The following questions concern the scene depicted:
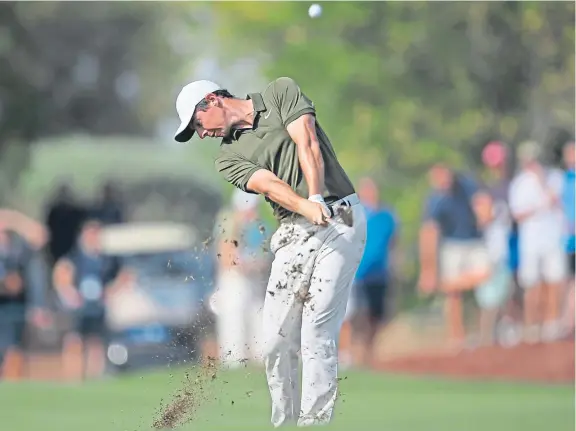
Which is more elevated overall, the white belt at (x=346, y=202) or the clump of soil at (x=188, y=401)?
the white belt at (x=346, y=202)

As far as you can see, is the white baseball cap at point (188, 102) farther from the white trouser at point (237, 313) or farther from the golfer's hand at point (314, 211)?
the white trouser at point (237, 313)

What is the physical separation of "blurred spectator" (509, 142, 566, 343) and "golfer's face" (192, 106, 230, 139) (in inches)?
349

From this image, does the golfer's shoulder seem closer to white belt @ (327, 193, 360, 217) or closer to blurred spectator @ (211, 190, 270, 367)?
white belt @ (327, 193, 360, 217)

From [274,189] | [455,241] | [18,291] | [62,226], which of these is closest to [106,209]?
[62,226]

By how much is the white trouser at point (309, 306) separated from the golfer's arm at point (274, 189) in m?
0.33

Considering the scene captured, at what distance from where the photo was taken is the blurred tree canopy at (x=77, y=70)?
90.6 ft

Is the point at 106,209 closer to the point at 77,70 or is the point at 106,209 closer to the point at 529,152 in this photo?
the point at 529,152

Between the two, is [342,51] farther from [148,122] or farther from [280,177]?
[280,177]

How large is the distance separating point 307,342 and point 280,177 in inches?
41.1

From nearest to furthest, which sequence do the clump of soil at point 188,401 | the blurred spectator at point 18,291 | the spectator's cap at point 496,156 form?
the clump of soil at point 188,401
the spectator's cap at point 496,156
the blurred spectator at point 18,291

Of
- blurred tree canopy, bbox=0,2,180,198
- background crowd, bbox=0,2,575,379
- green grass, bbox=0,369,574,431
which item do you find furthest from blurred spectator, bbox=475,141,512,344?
blurred tree canopy, bbox=0,2,180,198

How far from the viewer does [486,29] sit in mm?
23047

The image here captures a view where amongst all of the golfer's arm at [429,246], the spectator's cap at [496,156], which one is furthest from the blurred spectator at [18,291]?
the spectator's cap at [496,156]

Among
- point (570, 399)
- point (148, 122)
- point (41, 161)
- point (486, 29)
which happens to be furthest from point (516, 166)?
point (148, 122)
